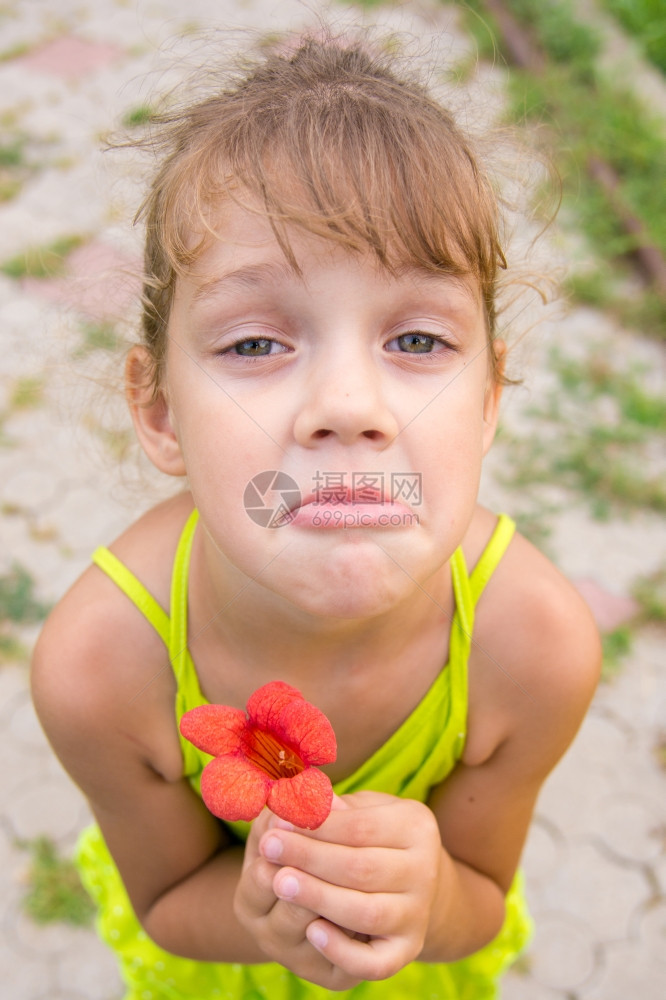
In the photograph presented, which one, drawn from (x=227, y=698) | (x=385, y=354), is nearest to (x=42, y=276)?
(x=227, y=698)

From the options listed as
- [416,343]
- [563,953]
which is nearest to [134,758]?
[416,343]

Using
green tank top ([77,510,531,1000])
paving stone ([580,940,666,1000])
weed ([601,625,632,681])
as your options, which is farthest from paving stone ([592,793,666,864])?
green tank top ([77,510,531,1000])

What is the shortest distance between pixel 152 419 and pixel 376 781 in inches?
27.0

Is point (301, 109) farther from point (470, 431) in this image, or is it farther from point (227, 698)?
point (227, 698)

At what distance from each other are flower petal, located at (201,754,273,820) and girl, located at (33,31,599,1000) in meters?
0.23

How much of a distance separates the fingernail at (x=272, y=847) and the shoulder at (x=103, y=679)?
1.42ft

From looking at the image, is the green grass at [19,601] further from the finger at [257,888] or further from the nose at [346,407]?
the nose at [346,407]

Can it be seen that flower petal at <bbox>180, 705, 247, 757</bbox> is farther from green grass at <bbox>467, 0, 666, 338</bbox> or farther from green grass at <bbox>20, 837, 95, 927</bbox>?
green grass at <bbox>467, 0, 666, 338</bbox>

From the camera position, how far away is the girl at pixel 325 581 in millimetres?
1035

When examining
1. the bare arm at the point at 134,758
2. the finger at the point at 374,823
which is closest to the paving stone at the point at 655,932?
the bare arm at the point at 134,758

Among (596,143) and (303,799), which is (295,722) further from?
(596,143)

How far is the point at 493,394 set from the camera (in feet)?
4.61

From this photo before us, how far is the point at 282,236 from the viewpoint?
104cm
